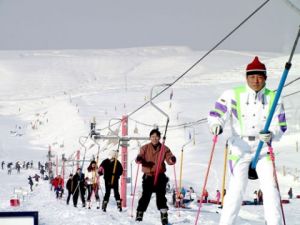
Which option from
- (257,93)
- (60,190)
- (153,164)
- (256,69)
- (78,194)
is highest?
(256,69)

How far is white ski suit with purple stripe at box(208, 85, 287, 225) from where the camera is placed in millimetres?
5414

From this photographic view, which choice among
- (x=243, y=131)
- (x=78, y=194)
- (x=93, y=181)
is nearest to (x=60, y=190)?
(x=78, y=194)

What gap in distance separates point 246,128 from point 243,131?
0.04m

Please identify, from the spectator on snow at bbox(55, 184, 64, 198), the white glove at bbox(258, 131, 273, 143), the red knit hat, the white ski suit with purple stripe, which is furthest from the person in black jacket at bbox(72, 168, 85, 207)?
the white glove at bbox(258, 131, 273, 143)

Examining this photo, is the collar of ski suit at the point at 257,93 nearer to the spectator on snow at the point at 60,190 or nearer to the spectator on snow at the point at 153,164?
the spectator on snow at the point at 153,164

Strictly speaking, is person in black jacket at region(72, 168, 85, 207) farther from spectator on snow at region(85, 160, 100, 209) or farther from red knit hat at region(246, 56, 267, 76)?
red knit hat at region(246, 56, 267, 76)

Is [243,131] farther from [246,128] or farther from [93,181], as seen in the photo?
[93,181]

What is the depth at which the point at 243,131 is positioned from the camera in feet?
18.2

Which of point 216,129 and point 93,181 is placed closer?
point 216,129

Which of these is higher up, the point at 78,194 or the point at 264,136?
the point at 264,136

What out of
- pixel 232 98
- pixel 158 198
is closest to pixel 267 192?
pixel 232 98

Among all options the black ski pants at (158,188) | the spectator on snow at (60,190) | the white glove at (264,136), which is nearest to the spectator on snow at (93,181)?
the spectator on snow at (60,190)

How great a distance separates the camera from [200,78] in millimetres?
166500

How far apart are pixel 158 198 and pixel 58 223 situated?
1.91m
